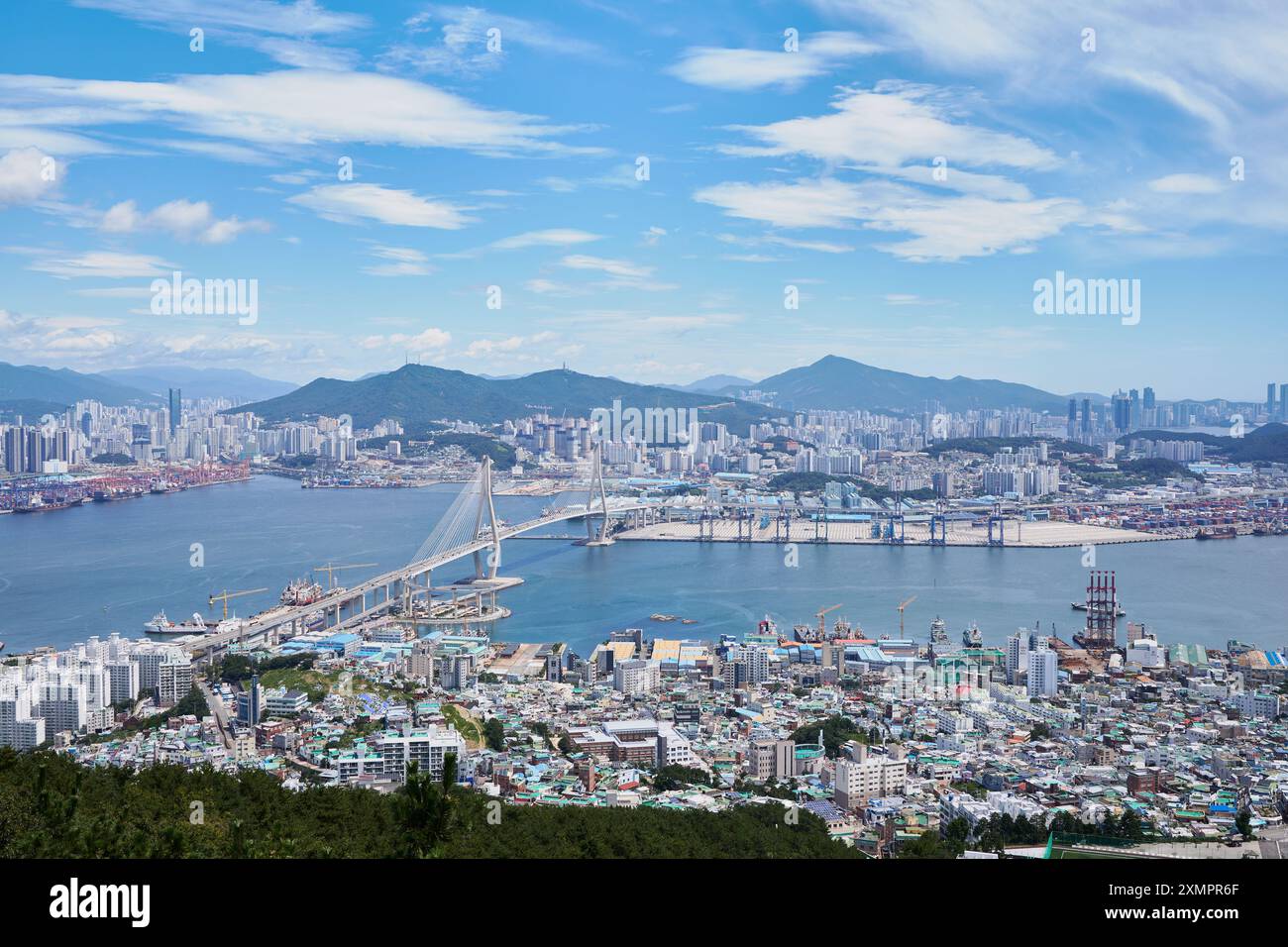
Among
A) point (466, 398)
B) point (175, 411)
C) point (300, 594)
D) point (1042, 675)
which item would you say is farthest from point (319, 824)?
point (466, 398)

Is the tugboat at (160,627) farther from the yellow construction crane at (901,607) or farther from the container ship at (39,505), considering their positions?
the container ship at (39,505)

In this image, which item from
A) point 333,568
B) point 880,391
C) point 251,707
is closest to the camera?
point 251,707

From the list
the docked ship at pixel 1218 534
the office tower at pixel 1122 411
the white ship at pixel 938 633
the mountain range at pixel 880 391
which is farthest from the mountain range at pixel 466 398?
the white ship at pixel 938 633

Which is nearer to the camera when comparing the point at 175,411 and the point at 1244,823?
the point at 1244,823

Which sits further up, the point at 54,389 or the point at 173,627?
the point at 54,389

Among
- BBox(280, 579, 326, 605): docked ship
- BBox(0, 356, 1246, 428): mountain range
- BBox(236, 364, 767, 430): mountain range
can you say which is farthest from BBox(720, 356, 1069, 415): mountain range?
BBox(280, 579, 326, 605): docked ship

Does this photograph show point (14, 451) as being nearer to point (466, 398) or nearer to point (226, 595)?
point (226, 595)

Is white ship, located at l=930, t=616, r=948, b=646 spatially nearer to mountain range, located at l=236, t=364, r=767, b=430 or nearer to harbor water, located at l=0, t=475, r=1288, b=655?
harbor water, located at l=0, t=475, r=1288, b=655

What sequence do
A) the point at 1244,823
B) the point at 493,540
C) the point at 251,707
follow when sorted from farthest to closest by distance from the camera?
the point at 493,540 → the point at 251,707 → the point at 1244,823
